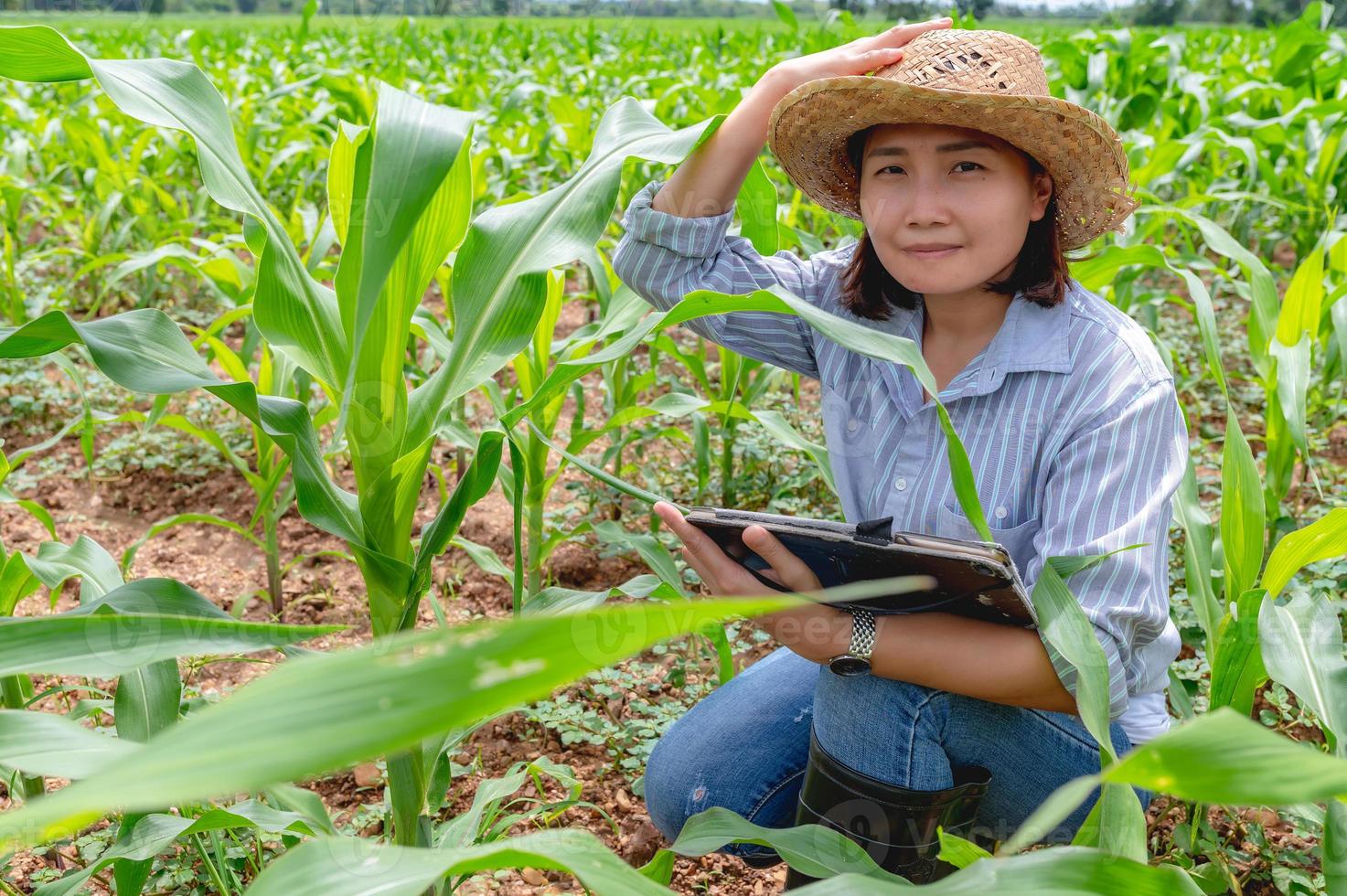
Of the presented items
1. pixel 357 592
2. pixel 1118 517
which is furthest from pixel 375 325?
pixel 357 592

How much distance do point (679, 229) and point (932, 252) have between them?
335mm

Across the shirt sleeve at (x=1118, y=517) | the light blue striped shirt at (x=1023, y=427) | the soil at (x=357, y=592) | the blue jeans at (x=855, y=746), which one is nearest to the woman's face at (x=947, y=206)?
the light blue striped shirt at (x=1023, y=427)

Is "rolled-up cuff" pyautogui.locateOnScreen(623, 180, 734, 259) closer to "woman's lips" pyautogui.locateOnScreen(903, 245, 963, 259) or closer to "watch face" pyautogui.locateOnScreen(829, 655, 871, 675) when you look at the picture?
"woman's lips" pyautogui.locateOnScreen(903, 245, 963, 259)

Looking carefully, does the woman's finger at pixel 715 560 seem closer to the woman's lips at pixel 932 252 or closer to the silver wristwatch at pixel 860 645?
the silver wristwatch at pixel 860 645

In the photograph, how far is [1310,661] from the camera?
111 cm

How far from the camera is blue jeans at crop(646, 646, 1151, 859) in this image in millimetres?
1280

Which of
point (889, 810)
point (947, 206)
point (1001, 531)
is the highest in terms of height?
point (947, 206)

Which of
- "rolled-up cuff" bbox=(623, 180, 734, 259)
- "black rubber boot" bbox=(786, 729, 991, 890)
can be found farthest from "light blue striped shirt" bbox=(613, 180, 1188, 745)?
"black rubber boot" bbox=(786, 729, 991, 890)

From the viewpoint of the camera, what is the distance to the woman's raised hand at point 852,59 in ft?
4.19

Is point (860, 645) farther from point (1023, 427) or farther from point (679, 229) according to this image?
point (679, 229)

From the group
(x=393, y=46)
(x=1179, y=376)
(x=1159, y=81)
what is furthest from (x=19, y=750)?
(x=393, y=46)

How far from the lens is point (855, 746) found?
129cm

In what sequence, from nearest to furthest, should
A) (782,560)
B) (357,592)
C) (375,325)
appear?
(375,325) → (782,560) → (357,592)

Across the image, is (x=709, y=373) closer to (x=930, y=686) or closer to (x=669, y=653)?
(x=669, y=653)
